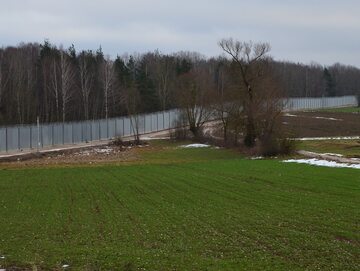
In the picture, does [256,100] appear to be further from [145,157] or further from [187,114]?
[187,114]

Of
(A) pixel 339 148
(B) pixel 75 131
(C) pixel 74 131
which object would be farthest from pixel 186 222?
(B) pixel 75 131

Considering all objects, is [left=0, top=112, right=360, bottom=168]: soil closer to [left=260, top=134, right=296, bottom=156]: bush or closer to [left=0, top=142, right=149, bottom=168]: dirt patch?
[left=0, top=142, right=149, bottom=168]: dirt patch

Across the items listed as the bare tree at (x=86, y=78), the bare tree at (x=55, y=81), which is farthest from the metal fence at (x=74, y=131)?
the bare tree at (x=55, y=81)

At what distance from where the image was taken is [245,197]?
76.2 feet

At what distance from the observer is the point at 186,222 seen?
17.5m

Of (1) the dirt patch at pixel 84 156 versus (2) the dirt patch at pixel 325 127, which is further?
(2) the dirt patch at pixel 325 127

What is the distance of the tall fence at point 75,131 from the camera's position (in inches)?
2621

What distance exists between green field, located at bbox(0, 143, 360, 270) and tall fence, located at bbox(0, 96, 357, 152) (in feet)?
116

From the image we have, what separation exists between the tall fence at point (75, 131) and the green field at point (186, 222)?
35.5m

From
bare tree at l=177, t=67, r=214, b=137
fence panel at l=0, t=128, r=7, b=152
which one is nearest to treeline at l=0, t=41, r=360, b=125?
bare tree at l=177, t=67, r=214, b=137

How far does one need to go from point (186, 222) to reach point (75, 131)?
215ft

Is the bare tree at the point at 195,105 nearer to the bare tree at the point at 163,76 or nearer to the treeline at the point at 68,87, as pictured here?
the treeline at the point at 68,87

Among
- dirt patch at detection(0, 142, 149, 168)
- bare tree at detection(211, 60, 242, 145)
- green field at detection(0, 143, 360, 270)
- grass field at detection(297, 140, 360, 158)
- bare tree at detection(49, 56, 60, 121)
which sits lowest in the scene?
dirt patch at detection(0, 142, 149, 168)

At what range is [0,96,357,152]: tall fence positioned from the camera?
66562mm
